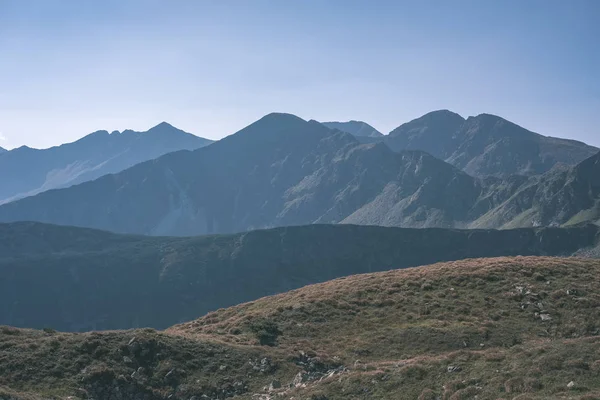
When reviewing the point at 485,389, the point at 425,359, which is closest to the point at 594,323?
the point at 425,359

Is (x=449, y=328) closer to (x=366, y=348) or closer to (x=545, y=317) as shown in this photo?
(x=366, y=348)

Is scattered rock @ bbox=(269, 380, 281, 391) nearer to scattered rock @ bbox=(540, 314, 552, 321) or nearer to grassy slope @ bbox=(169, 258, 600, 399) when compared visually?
grassy slope @ bbox=(169, 258, 600, 399)

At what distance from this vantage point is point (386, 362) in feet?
98.1

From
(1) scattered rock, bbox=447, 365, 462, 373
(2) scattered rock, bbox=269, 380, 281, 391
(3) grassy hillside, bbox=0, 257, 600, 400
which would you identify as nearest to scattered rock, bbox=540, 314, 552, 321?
(3) grassy hillside, bbox=0, 257, 600, 400

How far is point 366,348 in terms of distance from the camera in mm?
33125

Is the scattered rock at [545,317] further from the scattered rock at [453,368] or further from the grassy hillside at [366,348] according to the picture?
the scattered rock at [453,368]

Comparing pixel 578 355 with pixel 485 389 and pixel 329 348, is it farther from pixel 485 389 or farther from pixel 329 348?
pixel 329 348

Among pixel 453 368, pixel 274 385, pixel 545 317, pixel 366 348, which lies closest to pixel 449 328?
pixel 366 348

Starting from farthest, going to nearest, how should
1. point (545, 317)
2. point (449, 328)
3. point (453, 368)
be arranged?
point (545, 317)
point (449, 328)
point (453, 368)

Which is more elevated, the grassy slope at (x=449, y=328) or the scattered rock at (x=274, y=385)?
the grassy slope at (x=449, y=328)

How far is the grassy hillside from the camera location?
25219mm

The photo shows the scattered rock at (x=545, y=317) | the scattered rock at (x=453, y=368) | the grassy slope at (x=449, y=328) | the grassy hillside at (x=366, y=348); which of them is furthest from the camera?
the scattered rock at (x=545, y=317)

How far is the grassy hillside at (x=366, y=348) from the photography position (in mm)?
25219

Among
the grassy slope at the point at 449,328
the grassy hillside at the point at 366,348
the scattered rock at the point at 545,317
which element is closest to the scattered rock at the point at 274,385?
the grassy hillside at the point at 366,348
